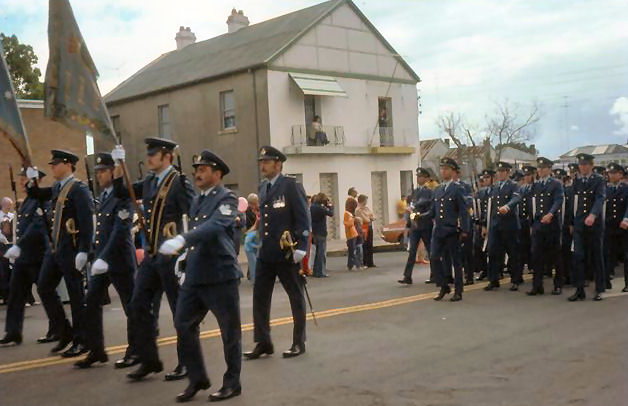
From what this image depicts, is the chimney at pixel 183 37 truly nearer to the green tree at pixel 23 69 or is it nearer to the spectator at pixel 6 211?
the green tree at pixel 23 69

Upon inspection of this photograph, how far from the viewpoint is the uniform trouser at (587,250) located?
1157cm

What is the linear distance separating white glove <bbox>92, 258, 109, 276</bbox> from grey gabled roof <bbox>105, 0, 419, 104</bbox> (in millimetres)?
23309

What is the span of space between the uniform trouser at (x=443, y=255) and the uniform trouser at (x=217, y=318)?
592cm

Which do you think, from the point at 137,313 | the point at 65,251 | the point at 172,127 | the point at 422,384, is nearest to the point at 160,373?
the point at 137,313

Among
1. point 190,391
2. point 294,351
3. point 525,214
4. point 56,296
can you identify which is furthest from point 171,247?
point 525,214

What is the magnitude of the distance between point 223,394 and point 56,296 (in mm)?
3499

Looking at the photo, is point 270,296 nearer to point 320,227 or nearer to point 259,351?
point 259,351

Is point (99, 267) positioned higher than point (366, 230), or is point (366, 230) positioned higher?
point (99, 267)

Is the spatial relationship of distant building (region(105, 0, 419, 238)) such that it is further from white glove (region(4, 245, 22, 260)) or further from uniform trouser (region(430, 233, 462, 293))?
white glove (region(4, 245, 22, 260))

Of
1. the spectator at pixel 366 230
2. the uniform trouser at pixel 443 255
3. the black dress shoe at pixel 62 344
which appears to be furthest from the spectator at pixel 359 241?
Answer: the black dress shoe at pixel 62 344

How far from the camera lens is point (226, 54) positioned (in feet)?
113

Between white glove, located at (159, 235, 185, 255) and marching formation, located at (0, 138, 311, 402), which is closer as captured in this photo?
white glove, located at (159, 235, 185, 255)

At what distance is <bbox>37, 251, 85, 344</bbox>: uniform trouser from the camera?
27.7ft

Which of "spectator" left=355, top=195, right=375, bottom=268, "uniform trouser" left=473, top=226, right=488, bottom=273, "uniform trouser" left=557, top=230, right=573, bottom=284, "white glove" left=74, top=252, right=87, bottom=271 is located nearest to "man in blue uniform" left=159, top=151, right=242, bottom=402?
"white glove" left=74, top=252, right=87, bottom=271
